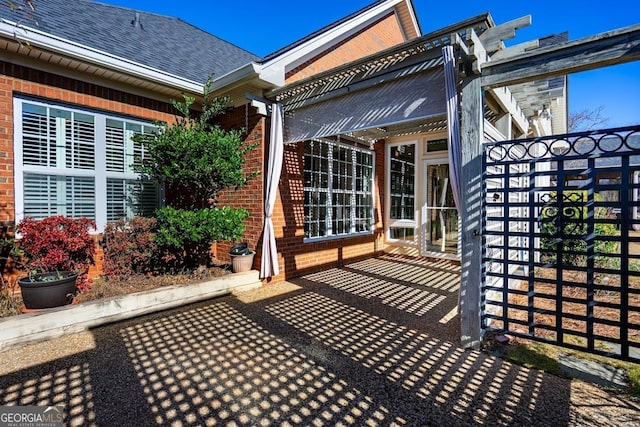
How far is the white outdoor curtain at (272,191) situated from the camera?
217 inches

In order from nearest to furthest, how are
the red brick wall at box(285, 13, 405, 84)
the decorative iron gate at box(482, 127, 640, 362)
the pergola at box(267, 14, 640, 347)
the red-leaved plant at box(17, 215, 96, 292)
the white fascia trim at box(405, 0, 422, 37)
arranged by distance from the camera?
the decorative iron gate at box(482, 127, 640, 362), the pergola at box(267, 14, 640, 347), the red-leaved plant at box(17, 215, 96, 292), the red brick wall at box(285, 13, 405, 84), the white fascia trim at box(405, 0, 422, 37)

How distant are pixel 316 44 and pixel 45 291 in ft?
19.8

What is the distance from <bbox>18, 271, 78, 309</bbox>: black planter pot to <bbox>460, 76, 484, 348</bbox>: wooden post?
4.70m

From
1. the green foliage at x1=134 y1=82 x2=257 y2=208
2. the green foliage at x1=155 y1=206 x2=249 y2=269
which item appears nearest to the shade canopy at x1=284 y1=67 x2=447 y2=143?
the green foliage at x1=134 y1=82 x2=257 y2=208

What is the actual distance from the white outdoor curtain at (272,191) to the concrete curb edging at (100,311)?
0.60 metres

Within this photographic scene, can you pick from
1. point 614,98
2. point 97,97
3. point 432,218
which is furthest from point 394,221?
point 614,98

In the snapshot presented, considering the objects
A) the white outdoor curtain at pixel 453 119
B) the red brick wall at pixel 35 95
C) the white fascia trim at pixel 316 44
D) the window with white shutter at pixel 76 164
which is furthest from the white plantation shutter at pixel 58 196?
the white outdoor curtain at pixel 453 119

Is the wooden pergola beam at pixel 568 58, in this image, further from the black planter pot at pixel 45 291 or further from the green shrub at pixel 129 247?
the black planter pot at pixel 45 291

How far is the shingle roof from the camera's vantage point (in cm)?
491

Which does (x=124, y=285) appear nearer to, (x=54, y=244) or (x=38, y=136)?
(x=54, y=244)

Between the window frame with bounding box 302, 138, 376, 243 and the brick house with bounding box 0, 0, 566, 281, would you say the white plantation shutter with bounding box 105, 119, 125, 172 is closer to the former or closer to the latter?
the brick house with bounding box 0, 0, 566, 281

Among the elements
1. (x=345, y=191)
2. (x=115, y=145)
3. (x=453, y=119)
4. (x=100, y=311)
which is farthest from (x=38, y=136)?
(x=345, y=191)

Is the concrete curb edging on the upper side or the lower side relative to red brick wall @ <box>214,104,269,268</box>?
lower

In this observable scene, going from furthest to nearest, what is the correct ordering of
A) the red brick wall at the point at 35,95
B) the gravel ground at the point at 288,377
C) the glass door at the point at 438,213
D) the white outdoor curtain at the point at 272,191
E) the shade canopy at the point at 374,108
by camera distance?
the glass door at the point at 438,213 → the white outdoor curtain at the point at 272,191 → the red brick wall at the point at 35,95 → the shade canopy at the point at 374,108 → the gravel ground at the point at 288,377
